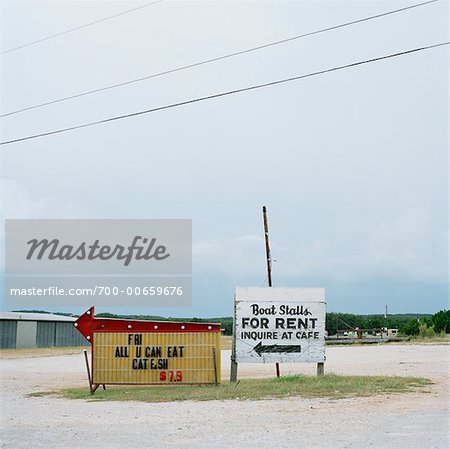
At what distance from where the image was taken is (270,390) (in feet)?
56.2

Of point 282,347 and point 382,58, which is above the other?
point 382,58

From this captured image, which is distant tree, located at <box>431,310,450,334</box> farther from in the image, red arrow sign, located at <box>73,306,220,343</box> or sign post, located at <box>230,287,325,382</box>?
red arrow sign, located at <box>73,306,220,343</box>

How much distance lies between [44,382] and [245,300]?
8.47 m

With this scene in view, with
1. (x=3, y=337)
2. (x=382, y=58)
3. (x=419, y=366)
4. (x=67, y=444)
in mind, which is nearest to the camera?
(x=67, y=444)

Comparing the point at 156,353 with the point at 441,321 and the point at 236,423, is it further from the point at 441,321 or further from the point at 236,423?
the point at 441,321

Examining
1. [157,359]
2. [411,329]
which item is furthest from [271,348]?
[411,329]

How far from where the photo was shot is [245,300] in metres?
19.9

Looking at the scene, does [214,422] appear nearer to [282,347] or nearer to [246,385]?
[246,385]

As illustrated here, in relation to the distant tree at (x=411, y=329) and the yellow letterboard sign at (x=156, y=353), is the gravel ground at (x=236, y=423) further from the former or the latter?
the distant tree at (x=411, y=329)

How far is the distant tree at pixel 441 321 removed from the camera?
215 ft

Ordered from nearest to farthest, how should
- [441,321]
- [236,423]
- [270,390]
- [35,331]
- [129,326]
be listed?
1. [236,423]
2. [270,390]
3. [129,326]
4. [35,331]
5. [441,321]

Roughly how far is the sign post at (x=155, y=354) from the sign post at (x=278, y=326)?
1056 mm

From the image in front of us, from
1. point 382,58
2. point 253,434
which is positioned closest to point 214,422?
point 253,434

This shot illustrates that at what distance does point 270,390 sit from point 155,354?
3388 mm
